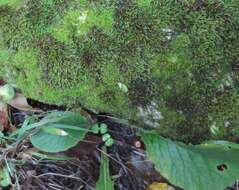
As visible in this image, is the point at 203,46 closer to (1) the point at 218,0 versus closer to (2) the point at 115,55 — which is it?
(1) the point at 218,0

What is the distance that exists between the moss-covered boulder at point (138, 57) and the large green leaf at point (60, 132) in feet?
0.23

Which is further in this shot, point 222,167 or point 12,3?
point 12,3

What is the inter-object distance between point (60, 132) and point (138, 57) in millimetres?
416

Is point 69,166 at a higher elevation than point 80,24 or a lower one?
lower

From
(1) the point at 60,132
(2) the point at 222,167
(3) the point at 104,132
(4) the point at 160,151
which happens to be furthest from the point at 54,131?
(2) the point at 222,167

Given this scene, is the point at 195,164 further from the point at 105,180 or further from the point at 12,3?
the point at 12,3

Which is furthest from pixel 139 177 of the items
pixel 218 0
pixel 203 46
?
pixel 218 0

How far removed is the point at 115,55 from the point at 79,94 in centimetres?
22

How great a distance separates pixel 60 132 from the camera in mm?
1779

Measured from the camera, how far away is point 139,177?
1911mm

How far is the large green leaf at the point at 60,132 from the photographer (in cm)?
178

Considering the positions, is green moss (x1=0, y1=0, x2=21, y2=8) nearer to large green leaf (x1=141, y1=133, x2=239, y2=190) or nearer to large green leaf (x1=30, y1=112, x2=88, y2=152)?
large green leaf (x1=30, y1=112, x2=88, y2=152)

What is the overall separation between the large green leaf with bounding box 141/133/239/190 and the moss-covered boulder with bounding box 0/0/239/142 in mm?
87

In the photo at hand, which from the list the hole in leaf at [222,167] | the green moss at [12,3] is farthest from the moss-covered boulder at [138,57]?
the hole in leaf at [222,167]
